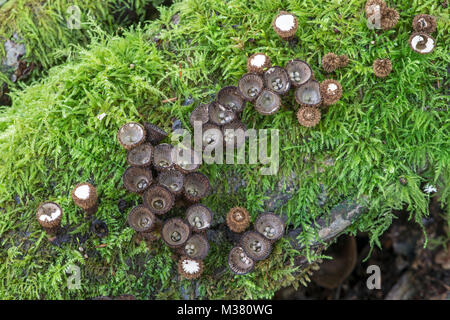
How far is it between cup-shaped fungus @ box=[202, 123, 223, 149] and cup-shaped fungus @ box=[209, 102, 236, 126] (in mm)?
39

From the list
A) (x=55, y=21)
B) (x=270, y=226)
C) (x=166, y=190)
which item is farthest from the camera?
(x=55, y=21)

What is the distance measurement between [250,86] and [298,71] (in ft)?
1.29

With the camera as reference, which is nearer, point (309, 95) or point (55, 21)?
point (309, 95)

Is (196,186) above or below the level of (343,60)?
below

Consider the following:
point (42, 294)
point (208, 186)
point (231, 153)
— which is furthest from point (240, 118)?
point (42, 294)

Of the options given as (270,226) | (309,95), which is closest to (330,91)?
(309,95)

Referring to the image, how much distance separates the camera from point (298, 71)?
316cm

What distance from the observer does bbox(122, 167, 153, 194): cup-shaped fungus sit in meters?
3.10

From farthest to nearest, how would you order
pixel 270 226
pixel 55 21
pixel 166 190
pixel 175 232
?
pixel 55 21 → pixel 270 226 → pixel 175 232 → pixel 166 190

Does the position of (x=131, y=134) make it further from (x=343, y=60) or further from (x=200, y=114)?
(x=343, y=60)

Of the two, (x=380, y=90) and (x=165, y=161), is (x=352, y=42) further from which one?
(x=165, y=161)

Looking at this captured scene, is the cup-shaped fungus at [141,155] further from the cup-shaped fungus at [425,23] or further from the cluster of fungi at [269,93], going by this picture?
the cup-shaped fungus at [425,23]

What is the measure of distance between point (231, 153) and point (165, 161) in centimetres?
56

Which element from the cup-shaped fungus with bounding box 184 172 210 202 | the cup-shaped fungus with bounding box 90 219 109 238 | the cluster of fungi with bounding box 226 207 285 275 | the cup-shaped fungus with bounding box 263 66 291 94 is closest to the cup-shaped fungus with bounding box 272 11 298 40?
the cup-shaped fungus with bounding box 263 66 291 94
